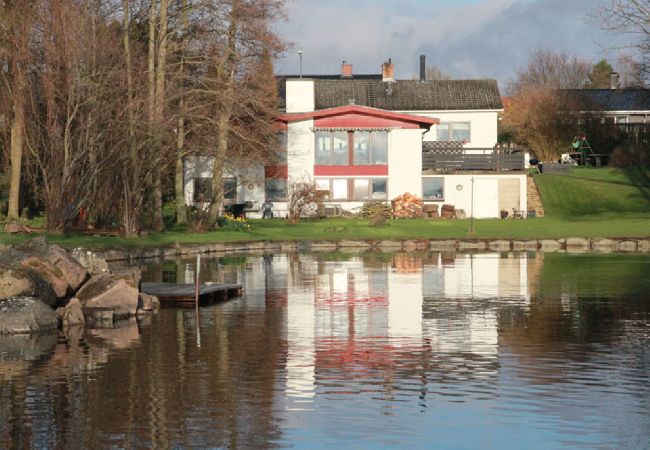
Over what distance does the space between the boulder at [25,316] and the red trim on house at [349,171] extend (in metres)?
44.2

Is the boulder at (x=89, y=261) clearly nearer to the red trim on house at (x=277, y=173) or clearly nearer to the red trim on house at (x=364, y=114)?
the red trim on house at (x=364, y=114)

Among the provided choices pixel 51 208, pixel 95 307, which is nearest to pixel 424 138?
pixel 51 208

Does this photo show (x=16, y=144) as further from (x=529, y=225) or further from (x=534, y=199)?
(x=534, y=199)

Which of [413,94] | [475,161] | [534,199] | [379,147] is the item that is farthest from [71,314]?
[413,94]

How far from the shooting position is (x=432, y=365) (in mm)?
19641

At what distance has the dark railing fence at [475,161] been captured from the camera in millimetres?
68188

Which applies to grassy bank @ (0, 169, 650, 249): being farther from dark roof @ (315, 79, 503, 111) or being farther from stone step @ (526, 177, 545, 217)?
dark roof @ (315, 79, 503, 111)

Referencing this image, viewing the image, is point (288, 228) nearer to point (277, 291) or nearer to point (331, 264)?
point (331, 264)

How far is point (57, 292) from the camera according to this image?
2569 cm

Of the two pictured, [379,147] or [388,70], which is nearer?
[379,147]

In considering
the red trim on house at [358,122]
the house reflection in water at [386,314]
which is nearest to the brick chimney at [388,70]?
the red trim on house at [358,122]

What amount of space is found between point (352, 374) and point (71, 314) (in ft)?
26.4

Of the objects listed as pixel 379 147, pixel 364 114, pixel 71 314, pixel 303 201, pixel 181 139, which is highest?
pixel 364 114

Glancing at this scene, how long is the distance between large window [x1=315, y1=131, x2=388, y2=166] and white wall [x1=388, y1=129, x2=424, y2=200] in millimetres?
502
